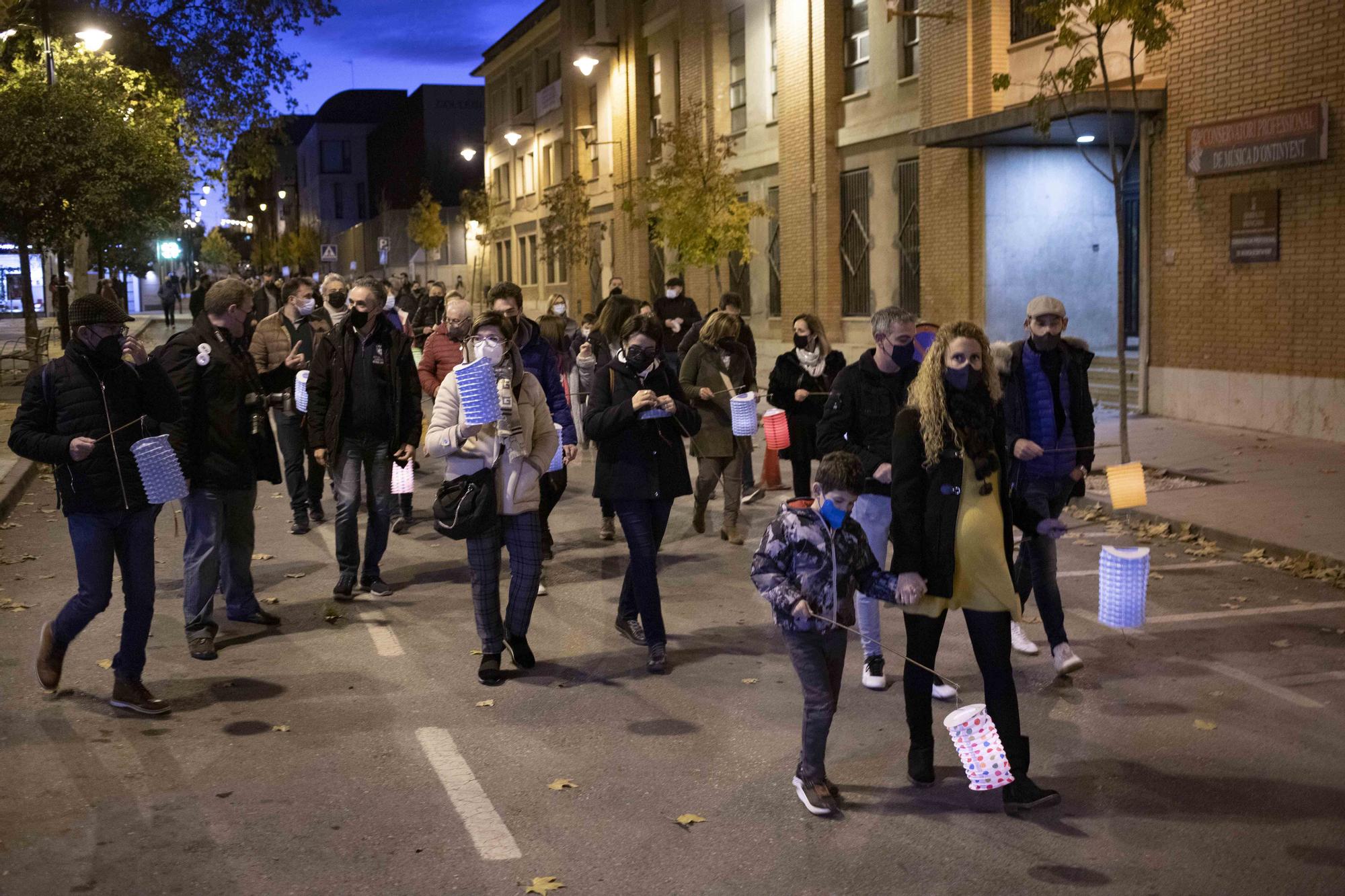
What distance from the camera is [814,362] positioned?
10.9m

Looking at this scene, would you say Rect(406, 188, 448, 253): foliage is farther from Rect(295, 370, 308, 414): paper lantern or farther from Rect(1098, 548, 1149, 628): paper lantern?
Rect(1098, 548, 1149, 628): paper lantern

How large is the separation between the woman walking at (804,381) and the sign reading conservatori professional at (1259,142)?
8033 millimetres

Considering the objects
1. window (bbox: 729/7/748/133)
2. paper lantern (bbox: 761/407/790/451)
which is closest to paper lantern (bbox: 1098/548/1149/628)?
paper lantern (bbox: 761/407/790/451)

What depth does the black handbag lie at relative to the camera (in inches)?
287

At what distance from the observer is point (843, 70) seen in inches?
1087

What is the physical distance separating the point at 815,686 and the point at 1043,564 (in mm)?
2212

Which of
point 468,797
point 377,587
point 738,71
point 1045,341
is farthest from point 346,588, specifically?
point 738,71

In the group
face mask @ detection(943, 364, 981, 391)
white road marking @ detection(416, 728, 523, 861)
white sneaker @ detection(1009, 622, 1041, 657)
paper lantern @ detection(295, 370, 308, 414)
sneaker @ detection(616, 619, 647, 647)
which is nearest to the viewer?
white road marking @ detection(416, 728, 523, 861)

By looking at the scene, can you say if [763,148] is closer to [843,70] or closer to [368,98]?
[843,70]

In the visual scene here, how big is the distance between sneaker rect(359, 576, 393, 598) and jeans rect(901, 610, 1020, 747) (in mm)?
4823

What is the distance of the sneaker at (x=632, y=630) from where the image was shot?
26.9ft

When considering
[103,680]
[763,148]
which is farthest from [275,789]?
[763,148]

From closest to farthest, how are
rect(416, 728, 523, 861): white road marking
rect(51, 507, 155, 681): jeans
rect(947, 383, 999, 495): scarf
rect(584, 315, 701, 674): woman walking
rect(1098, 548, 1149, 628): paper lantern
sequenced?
rect(416, 728, 523, 861): white road marking < rect(947, 383, 999, 495): scarf < rect(51, 507, 155, 681): jeans < rect(1098, 548, 1149, 628): paper lantern < rect(584, 315, 701, 674): woman walking

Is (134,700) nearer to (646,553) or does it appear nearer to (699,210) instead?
(646,553)
